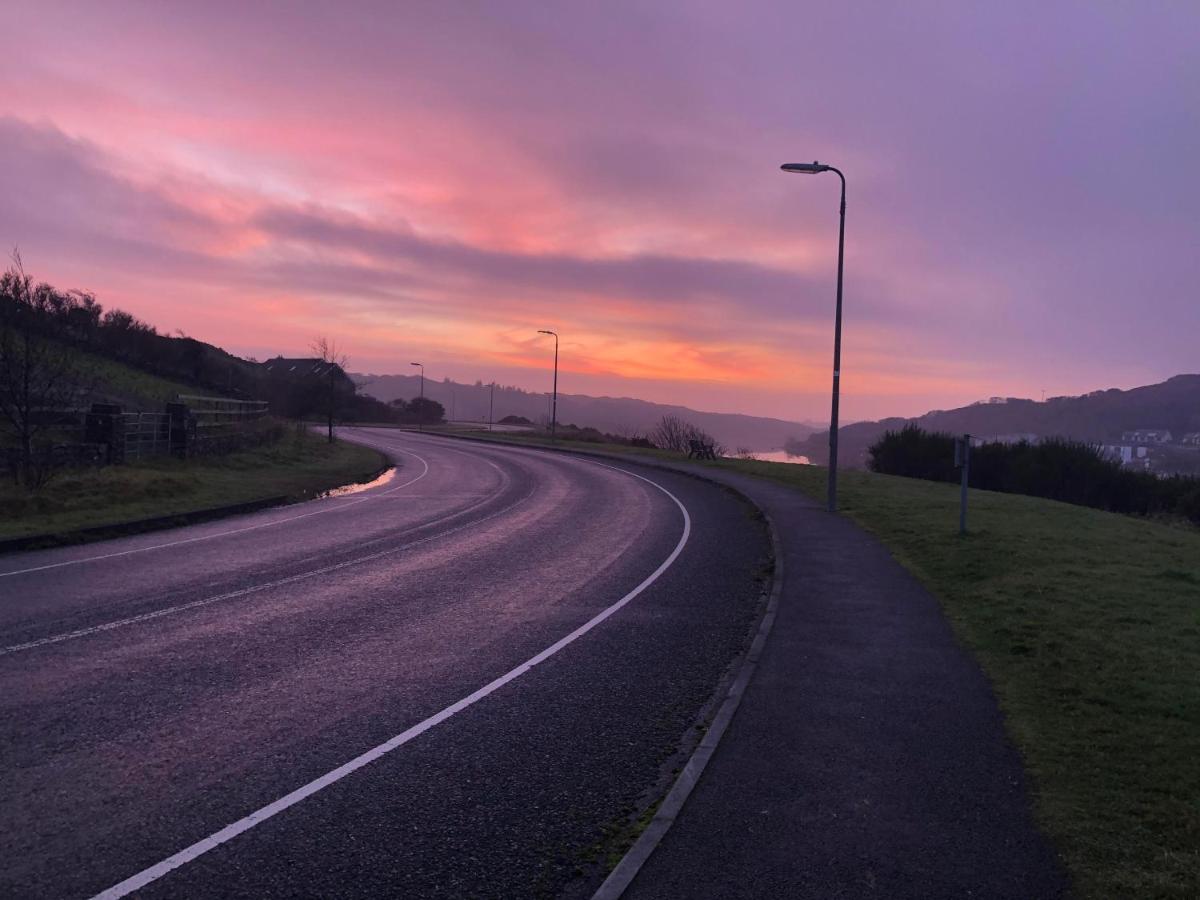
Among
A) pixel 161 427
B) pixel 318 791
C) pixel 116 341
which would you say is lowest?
pixel 318 791

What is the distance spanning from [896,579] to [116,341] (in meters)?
49.0

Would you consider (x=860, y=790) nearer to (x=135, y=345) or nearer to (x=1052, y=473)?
(x=1052, y=473)

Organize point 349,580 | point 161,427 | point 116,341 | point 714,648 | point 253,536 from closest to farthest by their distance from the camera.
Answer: point 714,648 < point 349,580 < point 253,536 < point 161,427 < point 116,341

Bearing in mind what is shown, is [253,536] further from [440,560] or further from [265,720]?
[265,720]

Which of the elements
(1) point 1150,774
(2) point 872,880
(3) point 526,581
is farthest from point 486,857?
(3) point 526,581

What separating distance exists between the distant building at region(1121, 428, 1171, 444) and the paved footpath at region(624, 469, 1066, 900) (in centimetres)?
6202

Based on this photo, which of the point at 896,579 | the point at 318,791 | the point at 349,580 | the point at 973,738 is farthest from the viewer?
the point at 896,579

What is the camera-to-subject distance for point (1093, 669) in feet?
25.5

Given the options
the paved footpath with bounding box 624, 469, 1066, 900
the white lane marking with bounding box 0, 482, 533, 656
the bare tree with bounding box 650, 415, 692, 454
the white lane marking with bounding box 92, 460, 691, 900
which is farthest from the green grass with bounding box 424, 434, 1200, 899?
the bare tree with bounding box 650, 415, 692, 454

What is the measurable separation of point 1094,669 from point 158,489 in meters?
18.5

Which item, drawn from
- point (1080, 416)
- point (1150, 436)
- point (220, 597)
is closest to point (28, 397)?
point (220, 597)

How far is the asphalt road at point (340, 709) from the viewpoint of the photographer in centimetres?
430

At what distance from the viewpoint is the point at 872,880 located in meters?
4.16

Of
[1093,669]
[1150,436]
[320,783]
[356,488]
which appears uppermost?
[1150,436]
